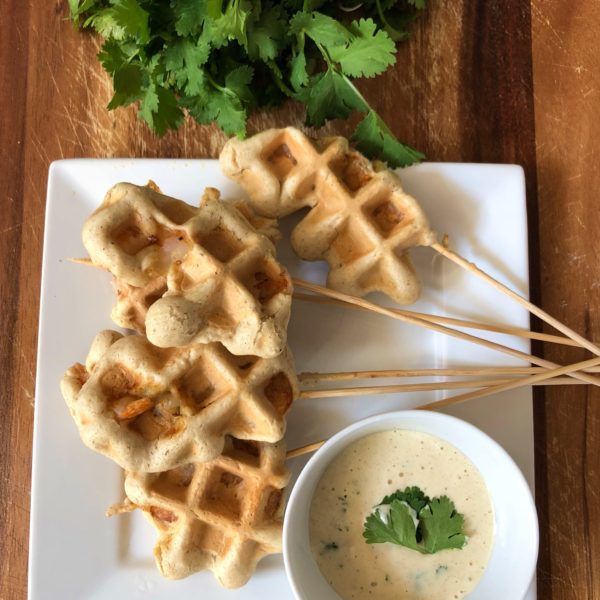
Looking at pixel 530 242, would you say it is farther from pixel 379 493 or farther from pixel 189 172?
pixel 189 172

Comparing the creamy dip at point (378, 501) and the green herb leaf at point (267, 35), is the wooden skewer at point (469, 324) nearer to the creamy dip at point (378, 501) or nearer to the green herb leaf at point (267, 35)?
the creamy dip at point (378, 501)

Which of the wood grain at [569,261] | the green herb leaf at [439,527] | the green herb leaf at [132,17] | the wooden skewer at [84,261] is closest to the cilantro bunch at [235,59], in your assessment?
the green herb leaf at [132,17]

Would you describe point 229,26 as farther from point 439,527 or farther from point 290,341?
point 439,527

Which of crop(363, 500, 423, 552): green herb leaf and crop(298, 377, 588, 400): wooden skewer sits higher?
crop(298, 377, 588, 400): wooden skewer

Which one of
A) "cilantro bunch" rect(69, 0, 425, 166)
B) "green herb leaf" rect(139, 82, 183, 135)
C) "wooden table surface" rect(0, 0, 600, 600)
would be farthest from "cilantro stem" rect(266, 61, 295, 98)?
"green herb leaf" rect(139, 82, 183, 135)

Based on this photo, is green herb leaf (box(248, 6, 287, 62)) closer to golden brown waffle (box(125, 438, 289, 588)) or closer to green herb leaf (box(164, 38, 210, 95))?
green herb leaf (box(164, 38, 210, 95))

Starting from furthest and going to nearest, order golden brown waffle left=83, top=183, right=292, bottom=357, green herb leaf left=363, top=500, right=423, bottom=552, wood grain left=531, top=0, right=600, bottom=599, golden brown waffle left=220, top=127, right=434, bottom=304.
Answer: wood grain left=531, top=0, right=600, bottom=599 < golden brown waffle left=220, top=127, right=434, bottom=304 < green herb leaf left=363, top=500, right=423, bottom=552 < golden brown waffle left=83, top=183, right=292, bottom=357
